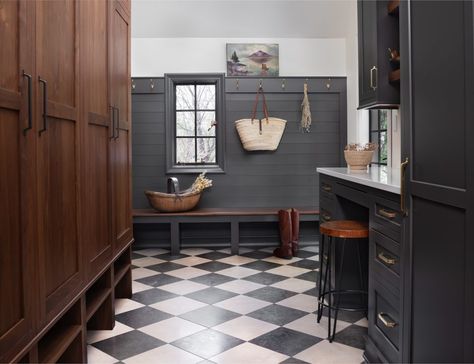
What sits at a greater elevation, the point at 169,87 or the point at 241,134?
the point at 169,87

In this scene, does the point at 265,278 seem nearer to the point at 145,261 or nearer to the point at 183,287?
the point at 183,287

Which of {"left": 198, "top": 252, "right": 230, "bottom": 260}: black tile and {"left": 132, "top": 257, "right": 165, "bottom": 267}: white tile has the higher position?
{"left": 198, "top": 252, "right": 230, "bottom": 260}: black tile

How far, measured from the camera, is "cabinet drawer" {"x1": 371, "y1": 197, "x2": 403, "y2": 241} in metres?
2.25

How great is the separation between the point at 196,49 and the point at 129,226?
2716 mm

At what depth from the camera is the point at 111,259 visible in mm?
3117

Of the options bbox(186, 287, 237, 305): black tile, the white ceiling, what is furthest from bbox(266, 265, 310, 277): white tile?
the white ceiling

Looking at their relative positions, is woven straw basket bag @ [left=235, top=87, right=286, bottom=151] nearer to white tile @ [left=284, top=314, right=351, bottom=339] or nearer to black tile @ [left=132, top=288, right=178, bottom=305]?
black tile @ [left=132, top=288, right=178, bottom=305]

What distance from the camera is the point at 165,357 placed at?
2703 millimetres

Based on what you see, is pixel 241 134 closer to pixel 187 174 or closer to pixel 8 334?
pixel 187 174

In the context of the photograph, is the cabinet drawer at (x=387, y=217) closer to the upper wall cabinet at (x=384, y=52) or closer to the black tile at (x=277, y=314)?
the upper wall cabinet at (x=384, y=52)

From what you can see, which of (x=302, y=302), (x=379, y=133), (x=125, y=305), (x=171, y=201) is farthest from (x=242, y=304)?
(x=379, y=133)

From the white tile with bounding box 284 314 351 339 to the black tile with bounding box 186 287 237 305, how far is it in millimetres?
712

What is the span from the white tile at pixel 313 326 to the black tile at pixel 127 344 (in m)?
0.85

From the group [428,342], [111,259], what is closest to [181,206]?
[111,259]
